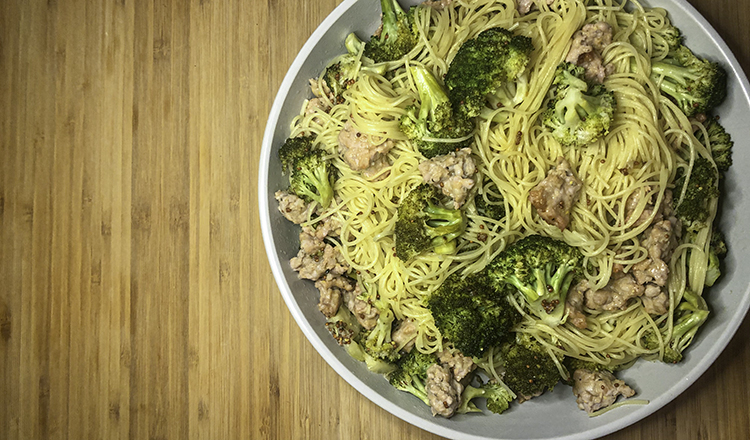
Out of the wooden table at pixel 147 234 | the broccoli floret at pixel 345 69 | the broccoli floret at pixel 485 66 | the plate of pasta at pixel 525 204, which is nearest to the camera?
the broccoli floret at pixel 485 66

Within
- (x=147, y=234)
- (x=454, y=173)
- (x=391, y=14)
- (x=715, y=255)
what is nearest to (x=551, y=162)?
(x=454, y=173)

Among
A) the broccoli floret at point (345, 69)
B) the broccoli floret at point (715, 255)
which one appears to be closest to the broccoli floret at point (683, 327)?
the broccoli floret at point (715, 255)

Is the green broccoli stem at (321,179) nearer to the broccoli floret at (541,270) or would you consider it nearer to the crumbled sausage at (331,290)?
the crumbled sausage at (331,290)

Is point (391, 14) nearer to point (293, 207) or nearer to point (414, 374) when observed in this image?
point (293, 207)

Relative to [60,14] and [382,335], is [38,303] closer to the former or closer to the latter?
[60,14]

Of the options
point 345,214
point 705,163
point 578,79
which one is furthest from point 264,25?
point 705,163

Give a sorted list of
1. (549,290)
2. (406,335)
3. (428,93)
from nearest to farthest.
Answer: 1. (549,290)
2. (428,93)
3. (406,335)

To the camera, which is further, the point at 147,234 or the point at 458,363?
the point at 147,234

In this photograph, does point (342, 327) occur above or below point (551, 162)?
below
